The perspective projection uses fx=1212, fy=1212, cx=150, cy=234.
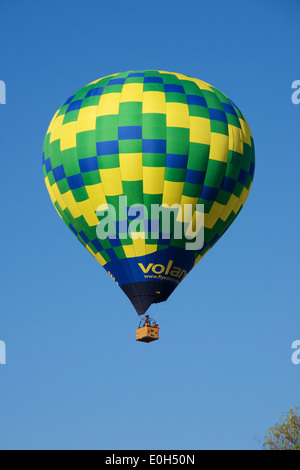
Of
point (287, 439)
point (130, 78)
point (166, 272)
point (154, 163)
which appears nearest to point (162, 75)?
point (130, 78)

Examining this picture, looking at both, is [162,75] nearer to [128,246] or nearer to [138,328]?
[128,246]

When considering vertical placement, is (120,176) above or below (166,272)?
above

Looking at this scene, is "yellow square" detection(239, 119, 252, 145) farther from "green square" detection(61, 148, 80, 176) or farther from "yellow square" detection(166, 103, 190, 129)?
"green square" detection(61, 148, 80, 176)

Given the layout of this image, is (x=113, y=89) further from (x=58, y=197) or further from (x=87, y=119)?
(x=58, y=197)

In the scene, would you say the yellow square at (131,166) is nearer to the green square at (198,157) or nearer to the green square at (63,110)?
the green square at (198,157)

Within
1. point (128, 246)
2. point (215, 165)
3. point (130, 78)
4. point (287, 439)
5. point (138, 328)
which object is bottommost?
point (287, 439)
